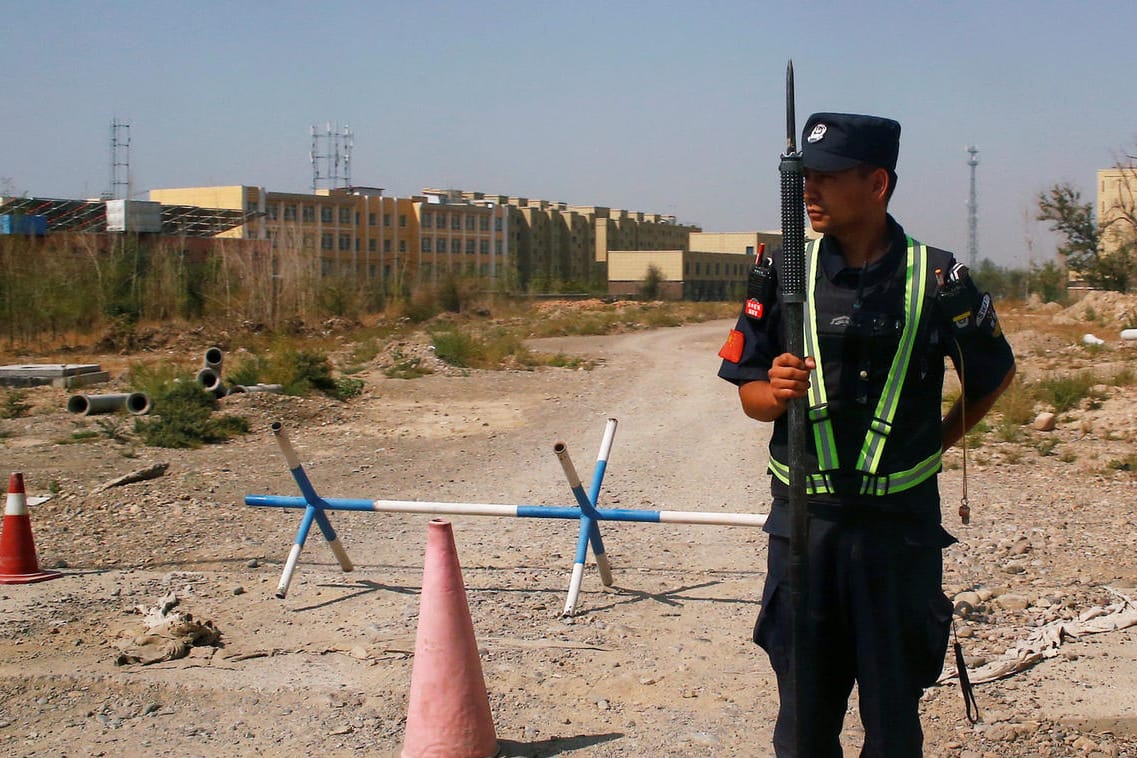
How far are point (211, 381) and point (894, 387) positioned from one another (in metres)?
14.6

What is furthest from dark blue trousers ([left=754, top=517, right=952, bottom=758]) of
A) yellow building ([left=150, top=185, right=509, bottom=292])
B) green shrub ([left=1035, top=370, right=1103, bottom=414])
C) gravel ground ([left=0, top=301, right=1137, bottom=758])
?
yellow building ([left=150, top=185, right=509, bottom=292])

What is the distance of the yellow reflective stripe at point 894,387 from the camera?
9.02ft

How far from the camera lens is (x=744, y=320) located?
117 inches

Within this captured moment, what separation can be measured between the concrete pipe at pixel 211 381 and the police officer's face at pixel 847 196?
45.3 feet

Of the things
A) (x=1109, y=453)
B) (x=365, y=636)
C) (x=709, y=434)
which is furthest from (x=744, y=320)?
(x=709, y=434)

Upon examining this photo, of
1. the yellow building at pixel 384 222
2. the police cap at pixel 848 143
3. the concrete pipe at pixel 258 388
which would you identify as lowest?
the concrete pipe at pixel 258 388

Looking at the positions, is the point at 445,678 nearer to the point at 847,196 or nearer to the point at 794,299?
the point at 794,299

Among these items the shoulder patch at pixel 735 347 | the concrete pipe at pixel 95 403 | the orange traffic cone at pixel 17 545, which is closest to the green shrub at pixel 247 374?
the concrete pipe at pixel 95 403

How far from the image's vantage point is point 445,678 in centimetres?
404

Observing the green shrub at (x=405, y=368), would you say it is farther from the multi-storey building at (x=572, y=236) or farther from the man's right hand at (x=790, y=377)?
the multi-storey building at (x=572, y=236)

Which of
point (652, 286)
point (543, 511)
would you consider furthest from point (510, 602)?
point (652, 286)

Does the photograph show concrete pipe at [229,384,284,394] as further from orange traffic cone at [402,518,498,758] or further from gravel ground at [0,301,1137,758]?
orange traffic cone at [402,518,498,758]

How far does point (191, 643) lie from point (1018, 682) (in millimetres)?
3596

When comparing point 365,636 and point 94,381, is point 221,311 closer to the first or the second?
point 94,381
